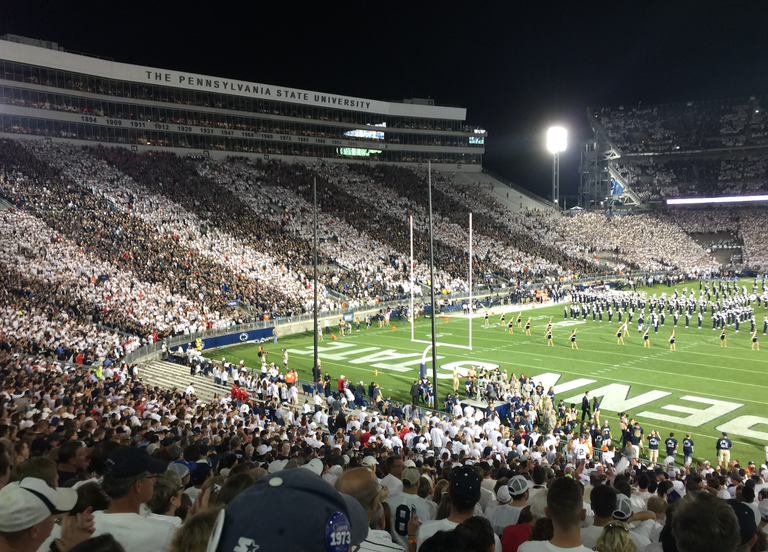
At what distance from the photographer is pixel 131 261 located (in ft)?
101

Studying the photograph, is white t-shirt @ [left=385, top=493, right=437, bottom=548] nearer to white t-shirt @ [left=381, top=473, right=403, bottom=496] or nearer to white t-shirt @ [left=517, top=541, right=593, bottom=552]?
white t-shirt @ [left=381, top=473, right=403, bottom=496]

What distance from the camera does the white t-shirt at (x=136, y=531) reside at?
2.48 m

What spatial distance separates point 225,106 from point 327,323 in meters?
29.0

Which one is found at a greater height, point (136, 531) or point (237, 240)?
point (237, 240)

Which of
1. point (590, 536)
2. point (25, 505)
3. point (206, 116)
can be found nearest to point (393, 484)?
point (590, 536)

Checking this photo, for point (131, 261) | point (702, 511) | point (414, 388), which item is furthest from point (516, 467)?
point (131, 261)

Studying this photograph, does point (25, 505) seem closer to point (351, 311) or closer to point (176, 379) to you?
point (176, 379)

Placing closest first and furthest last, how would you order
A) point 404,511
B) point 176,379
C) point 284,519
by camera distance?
1. point 284,519
2. point 404,511
3. point 176,379

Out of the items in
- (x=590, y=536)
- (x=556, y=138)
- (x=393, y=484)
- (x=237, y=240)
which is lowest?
(x=393, y=484)

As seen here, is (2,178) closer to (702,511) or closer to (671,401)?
(671,401)

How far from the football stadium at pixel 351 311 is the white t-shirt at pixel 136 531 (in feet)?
0.06

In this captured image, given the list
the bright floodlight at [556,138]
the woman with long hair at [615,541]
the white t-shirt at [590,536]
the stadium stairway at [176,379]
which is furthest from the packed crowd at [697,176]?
the woman with long hair at [615,541]

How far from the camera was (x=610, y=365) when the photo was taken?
2281 centimetres

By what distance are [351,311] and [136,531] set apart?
3110 cm
